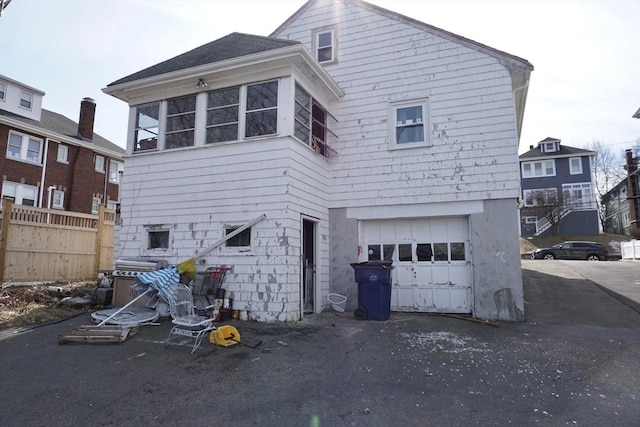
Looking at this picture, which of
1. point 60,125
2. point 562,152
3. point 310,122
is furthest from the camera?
point 562,152

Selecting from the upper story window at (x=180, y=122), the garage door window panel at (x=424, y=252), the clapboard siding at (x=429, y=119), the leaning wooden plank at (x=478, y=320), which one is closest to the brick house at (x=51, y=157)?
the upper story window at (x=180, y=122)

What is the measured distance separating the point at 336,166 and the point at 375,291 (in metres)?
3.45

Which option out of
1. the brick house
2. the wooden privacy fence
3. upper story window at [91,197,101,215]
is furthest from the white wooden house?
upper story window at [91,197,101,215]

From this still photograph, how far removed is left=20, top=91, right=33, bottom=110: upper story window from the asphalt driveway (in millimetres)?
17599

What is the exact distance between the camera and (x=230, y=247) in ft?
26.7

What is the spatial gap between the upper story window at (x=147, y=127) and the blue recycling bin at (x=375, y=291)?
Answer: 19.6ft

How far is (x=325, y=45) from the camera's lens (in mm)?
10641

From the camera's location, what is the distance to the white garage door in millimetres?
8883

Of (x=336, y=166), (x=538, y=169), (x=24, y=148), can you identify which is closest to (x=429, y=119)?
(x=336, y=166)

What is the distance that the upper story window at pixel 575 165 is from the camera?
35.9 m

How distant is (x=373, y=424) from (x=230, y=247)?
536cm

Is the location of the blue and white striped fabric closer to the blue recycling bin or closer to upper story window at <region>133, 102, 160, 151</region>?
the blue recycling bin

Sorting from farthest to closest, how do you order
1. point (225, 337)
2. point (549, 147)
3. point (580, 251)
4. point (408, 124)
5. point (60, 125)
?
1. point (549, 147)
2. point (580, 251)
3. point (60, 125)
4. point (408, 124)
5. point (225, 337)

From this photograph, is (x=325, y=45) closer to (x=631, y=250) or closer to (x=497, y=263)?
(x=497, y=263)
